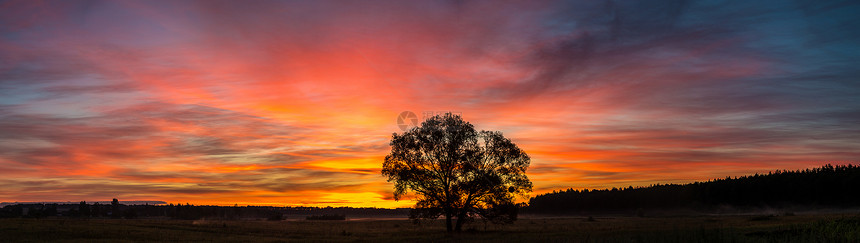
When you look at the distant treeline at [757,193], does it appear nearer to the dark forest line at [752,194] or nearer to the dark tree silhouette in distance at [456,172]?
the dark forest line at [752,194]

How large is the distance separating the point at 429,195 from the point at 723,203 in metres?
141

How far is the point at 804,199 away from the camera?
148875mm

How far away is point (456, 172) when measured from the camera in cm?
6581

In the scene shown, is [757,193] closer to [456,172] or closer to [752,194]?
[752,194]

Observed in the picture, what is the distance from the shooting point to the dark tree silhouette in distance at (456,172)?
65062 mm

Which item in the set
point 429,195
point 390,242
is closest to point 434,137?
point 429,195

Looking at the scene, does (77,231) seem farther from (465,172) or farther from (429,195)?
(465,172)

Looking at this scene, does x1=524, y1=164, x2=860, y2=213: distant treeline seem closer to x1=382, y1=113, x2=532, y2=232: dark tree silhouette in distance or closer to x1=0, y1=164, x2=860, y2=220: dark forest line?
x1=0, y1=164, x2=860, y2=220: dark forest line

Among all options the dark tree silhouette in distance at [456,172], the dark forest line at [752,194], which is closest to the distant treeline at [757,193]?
the dark forest line at [752,194]

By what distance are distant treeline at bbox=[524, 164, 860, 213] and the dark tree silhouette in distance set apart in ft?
222

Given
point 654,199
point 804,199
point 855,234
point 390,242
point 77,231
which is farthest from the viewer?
point 654,199

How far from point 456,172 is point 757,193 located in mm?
132814

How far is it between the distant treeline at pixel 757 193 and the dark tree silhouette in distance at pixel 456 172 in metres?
67.7

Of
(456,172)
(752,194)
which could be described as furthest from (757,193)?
(456,172)
